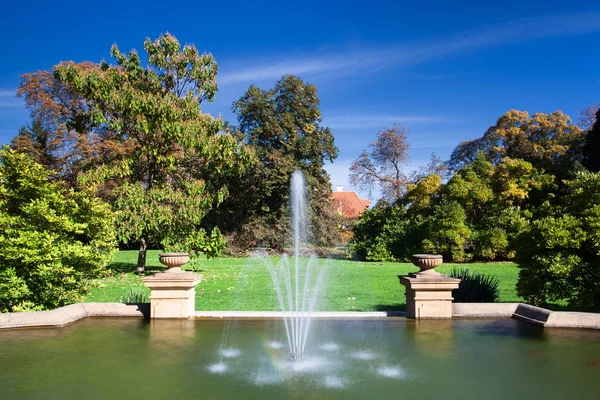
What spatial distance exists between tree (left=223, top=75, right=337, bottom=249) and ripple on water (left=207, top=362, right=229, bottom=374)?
22676 mm

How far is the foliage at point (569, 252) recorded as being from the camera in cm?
793

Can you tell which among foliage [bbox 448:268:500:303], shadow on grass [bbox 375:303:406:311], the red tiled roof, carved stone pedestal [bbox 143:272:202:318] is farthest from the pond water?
the red tiled roof

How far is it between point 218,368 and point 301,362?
3.43 ft

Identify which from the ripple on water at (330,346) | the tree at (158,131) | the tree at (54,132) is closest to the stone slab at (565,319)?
the ripple on water at (330,346)

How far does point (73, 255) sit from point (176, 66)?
1044 centimetres

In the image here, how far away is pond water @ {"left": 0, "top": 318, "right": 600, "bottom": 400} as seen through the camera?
457cm

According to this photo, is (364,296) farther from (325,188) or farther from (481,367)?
(325,188)

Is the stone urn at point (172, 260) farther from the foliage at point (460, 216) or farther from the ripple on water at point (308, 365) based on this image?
the foliage at point (460, 216)

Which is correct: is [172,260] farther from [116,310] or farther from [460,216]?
[460,216]

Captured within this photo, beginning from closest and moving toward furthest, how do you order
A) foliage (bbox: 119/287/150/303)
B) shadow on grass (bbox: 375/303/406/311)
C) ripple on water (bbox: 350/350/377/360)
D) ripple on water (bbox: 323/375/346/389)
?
ripple on water (bbox: 323/375/346/389) → ripple on water (bbox: 350/350/377/360) → foliage (bbox: 119/287/150/303) → shadow on grass (bbox: 375/303/406/311)

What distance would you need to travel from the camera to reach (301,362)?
564 centimetres

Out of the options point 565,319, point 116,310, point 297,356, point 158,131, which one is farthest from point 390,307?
point 158,131

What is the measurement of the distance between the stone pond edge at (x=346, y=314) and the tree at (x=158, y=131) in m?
6.78

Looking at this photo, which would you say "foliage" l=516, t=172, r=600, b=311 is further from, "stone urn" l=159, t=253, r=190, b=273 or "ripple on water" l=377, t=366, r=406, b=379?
"stone urn" l=159, t=253, r=190, b=273
